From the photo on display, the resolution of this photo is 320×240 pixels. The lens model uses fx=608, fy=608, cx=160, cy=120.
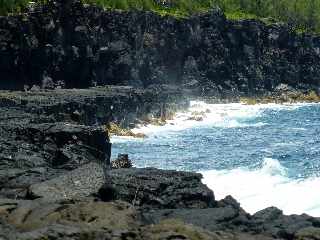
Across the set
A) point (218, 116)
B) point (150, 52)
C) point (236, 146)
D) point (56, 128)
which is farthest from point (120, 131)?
point (150, 52)

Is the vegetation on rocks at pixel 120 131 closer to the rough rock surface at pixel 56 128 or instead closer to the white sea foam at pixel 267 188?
the rough rock surface at pixel 56 128

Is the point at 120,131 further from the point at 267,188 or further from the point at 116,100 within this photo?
the point at 267,188

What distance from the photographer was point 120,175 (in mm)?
26422

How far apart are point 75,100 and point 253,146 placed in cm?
2258

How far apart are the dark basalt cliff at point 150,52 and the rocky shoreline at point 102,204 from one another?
57253 millimetres

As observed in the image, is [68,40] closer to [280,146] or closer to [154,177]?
[280,146]

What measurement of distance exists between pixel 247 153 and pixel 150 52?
65.1m

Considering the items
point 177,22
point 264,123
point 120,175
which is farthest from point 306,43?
point 120,175

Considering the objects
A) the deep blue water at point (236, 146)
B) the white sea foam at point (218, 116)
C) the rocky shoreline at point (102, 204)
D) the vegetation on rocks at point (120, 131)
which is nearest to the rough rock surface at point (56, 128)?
the rocky shoreline at point (102, 204)

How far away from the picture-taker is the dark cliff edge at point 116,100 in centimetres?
1861

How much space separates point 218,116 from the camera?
100250 millimetres

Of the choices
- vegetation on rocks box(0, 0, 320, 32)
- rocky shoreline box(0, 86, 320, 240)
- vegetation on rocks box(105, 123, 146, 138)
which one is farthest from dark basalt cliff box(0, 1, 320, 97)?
rocky shoreline box(0, 86, 320, 240)

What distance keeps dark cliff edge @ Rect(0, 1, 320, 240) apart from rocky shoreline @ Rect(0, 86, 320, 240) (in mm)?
54

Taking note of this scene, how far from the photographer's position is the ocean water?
3903 centimetres
